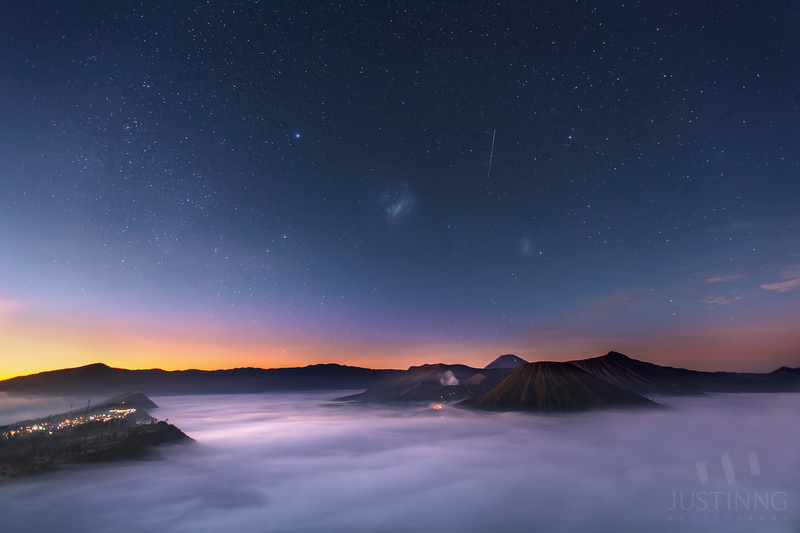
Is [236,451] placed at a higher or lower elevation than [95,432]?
lower

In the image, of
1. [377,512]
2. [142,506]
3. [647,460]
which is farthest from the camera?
[647,460]

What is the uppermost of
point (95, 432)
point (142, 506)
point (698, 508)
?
point (95, 432)

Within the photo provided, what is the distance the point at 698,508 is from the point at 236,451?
213987 millimetres

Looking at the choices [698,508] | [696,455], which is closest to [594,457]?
[698,508]

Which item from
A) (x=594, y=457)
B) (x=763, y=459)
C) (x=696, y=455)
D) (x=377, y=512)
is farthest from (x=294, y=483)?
(x=763, y=459)

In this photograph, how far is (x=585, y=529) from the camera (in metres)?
95.4

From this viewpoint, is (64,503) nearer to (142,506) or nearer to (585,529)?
(142,506)

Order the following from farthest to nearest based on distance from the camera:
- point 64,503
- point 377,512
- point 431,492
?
point 431,492
point 377,512
point 64,503

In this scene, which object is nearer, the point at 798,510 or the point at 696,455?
the point at 798,510

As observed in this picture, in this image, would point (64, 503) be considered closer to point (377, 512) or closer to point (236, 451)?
point (377, 512)

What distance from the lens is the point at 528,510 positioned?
372 ft

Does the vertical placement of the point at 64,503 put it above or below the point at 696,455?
above

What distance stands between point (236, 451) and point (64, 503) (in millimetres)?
112136

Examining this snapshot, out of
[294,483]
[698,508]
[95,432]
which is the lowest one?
[698,508]
